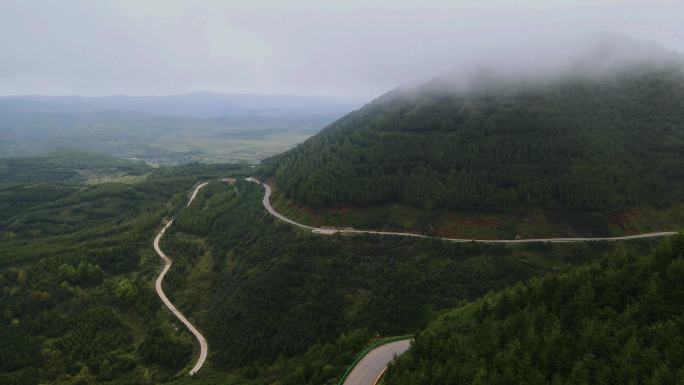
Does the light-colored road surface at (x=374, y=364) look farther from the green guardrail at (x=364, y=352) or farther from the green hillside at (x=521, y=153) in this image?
the green hillside at (x=521, y=153)

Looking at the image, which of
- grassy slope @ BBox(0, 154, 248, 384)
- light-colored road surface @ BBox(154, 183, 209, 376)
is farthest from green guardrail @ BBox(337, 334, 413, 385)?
grassy slope @ BBox(0, 154, 248, 384)

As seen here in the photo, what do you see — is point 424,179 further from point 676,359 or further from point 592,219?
point 676,359

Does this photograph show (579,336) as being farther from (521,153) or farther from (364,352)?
(521,153)

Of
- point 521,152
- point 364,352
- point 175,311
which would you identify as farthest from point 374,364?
point 521,152

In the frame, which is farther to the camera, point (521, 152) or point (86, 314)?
point (521, 152)

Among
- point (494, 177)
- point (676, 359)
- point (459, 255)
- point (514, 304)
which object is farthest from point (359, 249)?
point (676, 359)

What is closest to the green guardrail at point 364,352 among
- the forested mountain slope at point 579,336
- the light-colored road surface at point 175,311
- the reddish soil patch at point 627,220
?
the forested mountain slope at point 579,336
